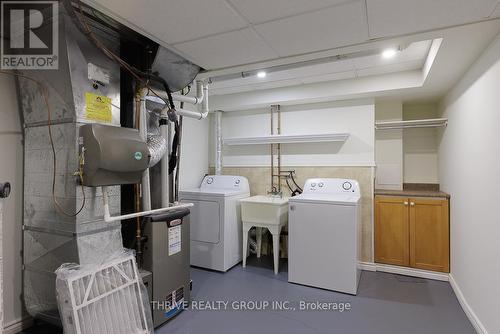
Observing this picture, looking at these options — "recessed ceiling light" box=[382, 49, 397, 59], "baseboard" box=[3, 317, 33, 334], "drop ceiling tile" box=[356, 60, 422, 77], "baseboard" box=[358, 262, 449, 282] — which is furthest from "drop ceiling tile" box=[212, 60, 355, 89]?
"baseboard" box=[3, 317, 33, 334]

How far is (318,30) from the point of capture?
1.78 m

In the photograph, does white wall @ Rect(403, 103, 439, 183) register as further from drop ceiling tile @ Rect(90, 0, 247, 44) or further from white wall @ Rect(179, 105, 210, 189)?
drop ceiling tile @ Rect(90, 0, 247, 44)

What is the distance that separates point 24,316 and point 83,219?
1146 mm

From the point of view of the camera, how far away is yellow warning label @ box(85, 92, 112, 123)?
74.7 inches

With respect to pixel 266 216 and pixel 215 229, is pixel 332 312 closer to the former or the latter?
pixel 266 216

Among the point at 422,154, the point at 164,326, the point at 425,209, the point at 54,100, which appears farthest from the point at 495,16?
the point at 164,326

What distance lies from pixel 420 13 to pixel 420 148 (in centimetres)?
273

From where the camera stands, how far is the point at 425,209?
3.22m

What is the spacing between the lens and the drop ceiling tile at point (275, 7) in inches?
57.5

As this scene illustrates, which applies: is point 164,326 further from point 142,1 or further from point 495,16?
point 495,16

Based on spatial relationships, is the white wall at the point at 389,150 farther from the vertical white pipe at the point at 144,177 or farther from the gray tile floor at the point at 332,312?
the vertical white pipe at the point at 144,177

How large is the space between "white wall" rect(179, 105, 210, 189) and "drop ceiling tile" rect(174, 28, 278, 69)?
1737 millimetres

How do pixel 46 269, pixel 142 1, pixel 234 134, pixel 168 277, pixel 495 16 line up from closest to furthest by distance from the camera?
pixel 142 1 < pixel 495 16 < pixel 46 269 < pixel 168 277 < pixel 234 134

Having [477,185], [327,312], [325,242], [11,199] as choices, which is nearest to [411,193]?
[477,185]
